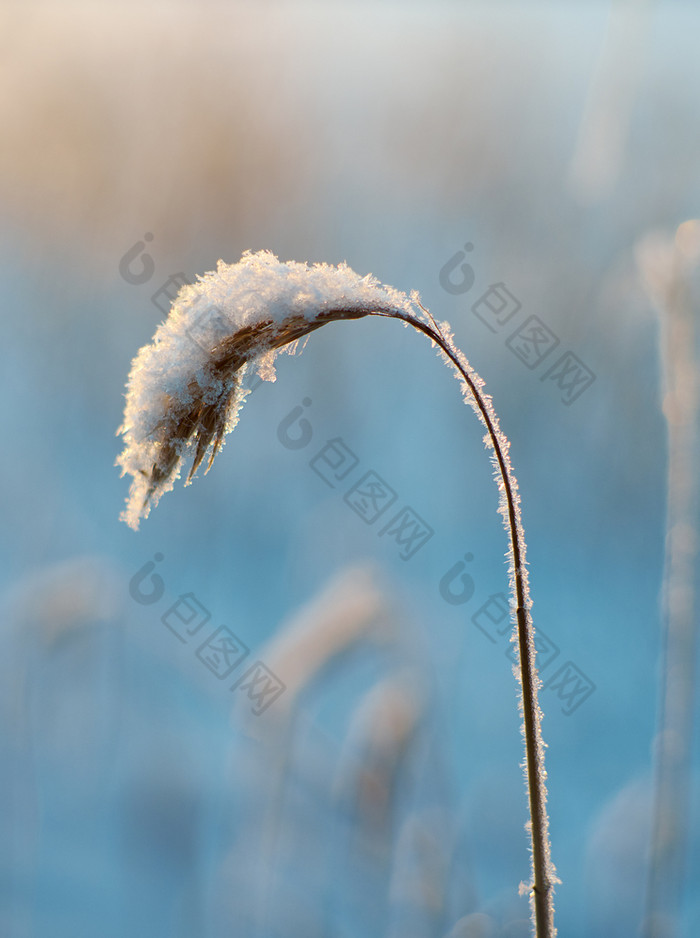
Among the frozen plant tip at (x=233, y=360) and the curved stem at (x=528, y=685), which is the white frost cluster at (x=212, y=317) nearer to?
the frozen plant tip at (x=233, y=360)

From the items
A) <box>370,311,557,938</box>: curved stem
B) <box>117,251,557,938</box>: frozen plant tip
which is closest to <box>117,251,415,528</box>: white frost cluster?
<box>117,251,557,938</box>: frozen plant tip

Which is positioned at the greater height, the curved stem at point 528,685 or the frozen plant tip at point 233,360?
the frozen plant tip at point 233,360

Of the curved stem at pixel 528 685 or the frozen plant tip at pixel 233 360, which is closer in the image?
the curved stem at pixel 528 685

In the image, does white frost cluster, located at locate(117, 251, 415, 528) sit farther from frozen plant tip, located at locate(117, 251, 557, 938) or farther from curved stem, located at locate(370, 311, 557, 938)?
curved stem, located at locate(370, 311, 557, 938)

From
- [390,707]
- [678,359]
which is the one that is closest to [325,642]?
[390,707]

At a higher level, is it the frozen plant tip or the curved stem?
the frozen plant tip

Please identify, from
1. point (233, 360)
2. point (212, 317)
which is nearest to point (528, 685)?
point (233, 360)

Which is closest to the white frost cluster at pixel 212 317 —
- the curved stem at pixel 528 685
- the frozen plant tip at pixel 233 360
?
the frozen plant tip at pixel 233 360
